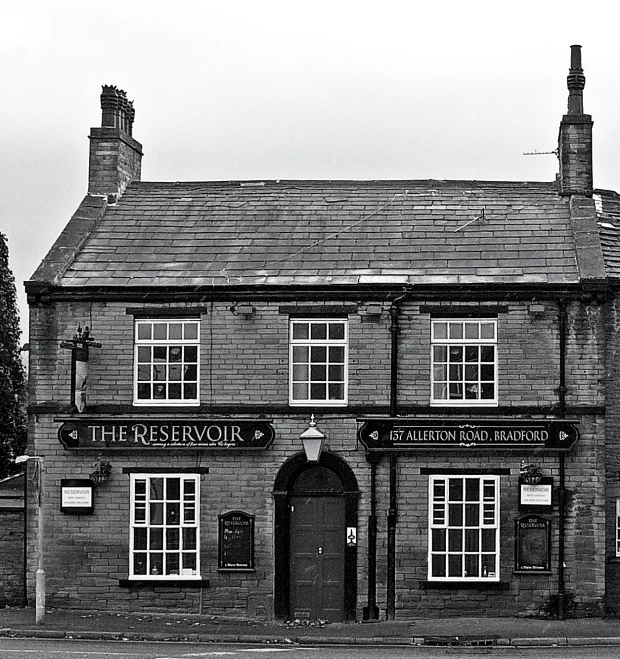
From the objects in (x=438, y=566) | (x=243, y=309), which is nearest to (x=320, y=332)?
(x=243, y=309)

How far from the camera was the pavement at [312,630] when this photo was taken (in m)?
19.6

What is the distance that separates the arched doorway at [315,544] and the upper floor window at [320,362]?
113cm

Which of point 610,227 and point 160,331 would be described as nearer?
point 160,331

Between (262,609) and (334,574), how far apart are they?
1419 millimetres

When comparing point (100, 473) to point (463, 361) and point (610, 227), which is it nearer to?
point (463, 361)

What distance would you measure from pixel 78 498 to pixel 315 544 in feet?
14.3

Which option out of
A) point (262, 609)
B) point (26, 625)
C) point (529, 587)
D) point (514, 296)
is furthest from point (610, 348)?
point (26, 625)

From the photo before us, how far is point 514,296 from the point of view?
2180 cm

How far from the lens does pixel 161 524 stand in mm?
22000

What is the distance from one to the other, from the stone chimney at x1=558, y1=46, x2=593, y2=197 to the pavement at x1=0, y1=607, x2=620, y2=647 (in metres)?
8.76

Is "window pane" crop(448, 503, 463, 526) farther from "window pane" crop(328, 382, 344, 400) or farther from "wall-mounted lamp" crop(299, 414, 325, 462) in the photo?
"window pane" crop(328, 382, 344, 400)

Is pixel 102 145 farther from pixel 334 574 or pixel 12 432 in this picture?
pixel 12 432

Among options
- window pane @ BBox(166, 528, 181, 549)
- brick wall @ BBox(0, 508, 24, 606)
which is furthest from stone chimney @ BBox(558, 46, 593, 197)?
brick wall @ BBox(0, 508, 24, 606)

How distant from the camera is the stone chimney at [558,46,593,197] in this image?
2488 centimetres
